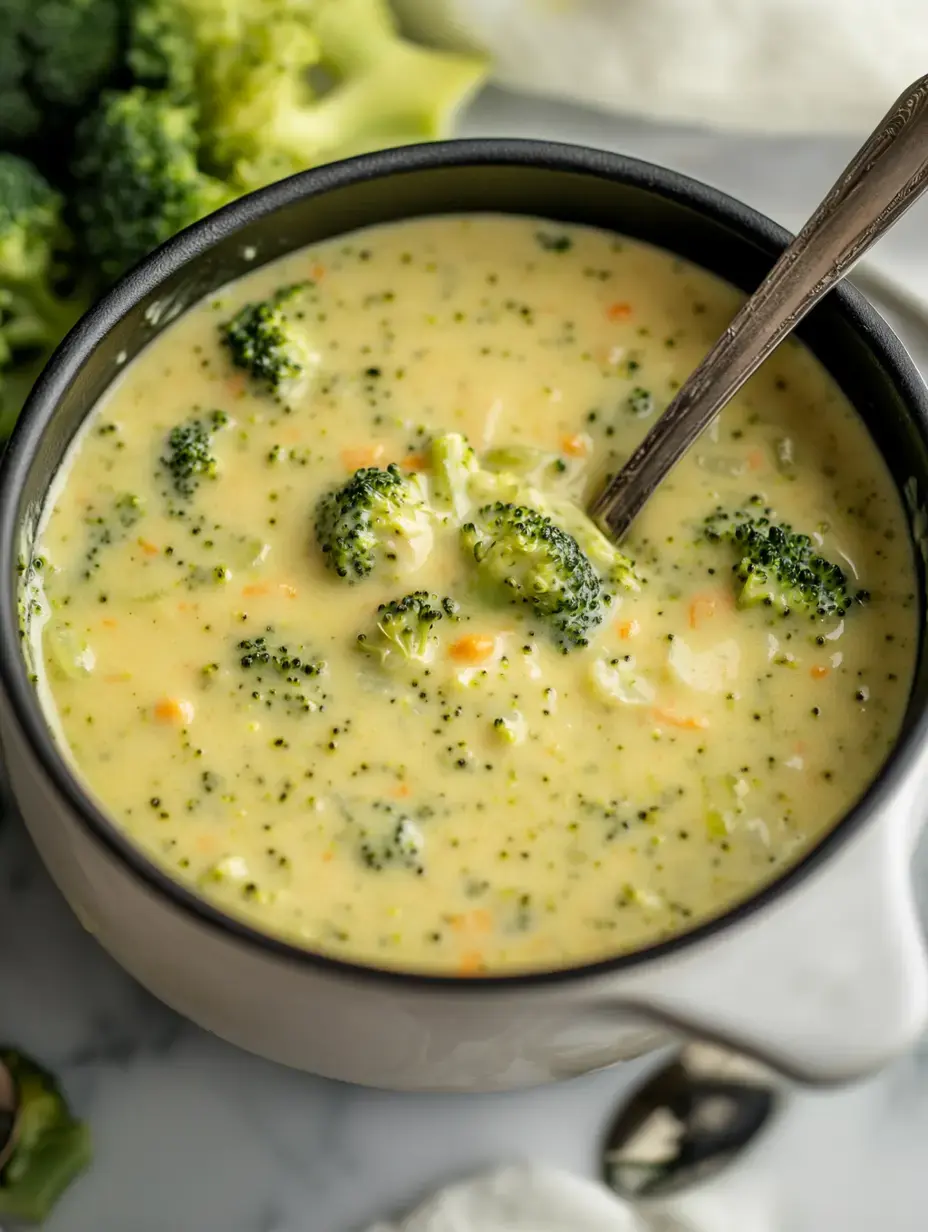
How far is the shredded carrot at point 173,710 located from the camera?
1.74 metres

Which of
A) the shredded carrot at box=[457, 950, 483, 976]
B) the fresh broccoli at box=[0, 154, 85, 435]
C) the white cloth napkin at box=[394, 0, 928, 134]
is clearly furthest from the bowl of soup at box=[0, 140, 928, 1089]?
the white cloth napkin at box=[394, 0, 928, 134]

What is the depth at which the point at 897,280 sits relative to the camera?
93.0 inches

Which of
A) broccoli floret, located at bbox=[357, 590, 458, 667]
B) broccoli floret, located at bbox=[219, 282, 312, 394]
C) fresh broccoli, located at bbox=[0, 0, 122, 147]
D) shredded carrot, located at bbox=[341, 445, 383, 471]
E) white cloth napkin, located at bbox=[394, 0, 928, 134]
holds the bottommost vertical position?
broccoli floret, located at bbox=[357, 590, 458, 667]

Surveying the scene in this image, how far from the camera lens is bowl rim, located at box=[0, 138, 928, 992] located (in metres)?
1.43

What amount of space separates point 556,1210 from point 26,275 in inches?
56.0

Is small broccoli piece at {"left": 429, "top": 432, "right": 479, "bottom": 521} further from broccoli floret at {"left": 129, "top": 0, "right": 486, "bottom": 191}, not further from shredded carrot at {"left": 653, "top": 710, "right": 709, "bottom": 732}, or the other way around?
broccoli floret at {"left": 129, "top": 0, "right": 486, "bottom": 191}

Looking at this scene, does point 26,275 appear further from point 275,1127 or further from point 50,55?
point 275,1127

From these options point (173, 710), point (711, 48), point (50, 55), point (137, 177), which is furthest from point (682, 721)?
point (50, 55)

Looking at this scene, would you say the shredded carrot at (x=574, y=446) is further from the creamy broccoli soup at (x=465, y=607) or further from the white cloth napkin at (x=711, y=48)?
the white cloth napkin at (x=711, y=48)

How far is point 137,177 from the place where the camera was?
87.5 inches

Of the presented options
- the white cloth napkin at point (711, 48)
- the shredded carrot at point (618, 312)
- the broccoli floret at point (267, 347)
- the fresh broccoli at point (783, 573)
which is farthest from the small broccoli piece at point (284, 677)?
the white cloth napkin at point (711, 48)

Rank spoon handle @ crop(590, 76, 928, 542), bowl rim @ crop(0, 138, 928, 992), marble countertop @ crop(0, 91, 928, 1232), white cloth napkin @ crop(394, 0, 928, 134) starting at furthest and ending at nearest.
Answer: white cloth napkin @ crop(394, 0, 928, 134) < marble countertop @ crop(0, 91, 928, 1232) < spoon handle @ crop(590, 76, 928, 542) < bowl rim @ crop(0, 138, 928, 992)

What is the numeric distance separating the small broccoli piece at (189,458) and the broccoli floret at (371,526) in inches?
6.2

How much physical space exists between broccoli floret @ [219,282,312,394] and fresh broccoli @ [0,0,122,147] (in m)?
0.59
